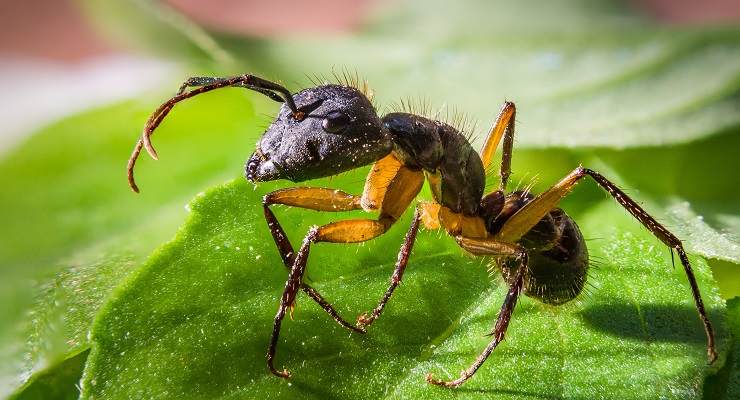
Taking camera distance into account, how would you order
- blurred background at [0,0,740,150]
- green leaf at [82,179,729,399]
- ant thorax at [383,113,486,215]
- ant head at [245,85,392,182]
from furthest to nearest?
blurred background at [0,0,740,150] < ant thorax at [383,113,486,215] < ant head at [245,85,392,182] < green leaf at [82,179,729,399]

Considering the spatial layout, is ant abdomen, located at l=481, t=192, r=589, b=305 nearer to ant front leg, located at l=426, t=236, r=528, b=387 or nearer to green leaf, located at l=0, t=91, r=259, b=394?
ant front leg, located at l=426, t=236, r=528, b=387

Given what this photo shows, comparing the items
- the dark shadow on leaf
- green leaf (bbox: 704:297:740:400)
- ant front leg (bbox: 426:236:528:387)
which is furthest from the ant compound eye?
green leaf (bbox: 704:297:740:400)

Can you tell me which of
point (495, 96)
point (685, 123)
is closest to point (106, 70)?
point (495, 96)

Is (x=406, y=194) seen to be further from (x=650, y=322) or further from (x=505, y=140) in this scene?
(x=650, y=322)

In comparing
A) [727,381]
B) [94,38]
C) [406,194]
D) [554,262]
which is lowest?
[727,381]

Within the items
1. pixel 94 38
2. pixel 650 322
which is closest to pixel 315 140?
pixel 650 322

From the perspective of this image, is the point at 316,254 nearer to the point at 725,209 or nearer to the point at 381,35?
the point at 725,209

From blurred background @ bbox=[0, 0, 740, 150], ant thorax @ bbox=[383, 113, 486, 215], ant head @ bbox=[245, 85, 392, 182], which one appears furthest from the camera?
blurred background @ bbox=[0, 0, 740, 150]

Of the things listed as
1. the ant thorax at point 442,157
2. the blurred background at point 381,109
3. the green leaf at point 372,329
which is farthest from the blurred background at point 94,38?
the green leaf at point 372,329
